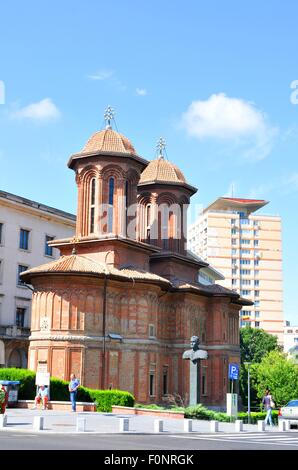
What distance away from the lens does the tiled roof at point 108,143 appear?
47.5 m

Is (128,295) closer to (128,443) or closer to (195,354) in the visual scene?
(195,354)

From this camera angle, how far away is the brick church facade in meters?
41.4

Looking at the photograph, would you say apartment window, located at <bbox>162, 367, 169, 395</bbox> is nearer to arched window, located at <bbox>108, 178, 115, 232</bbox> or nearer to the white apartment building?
arched window, located at <bbox>108, 178, 115, 232</bbox>

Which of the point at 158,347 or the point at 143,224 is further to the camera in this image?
the point at 143,224

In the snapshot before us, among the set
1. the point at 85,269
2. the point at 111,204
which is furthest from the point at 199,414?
the point at 111,204

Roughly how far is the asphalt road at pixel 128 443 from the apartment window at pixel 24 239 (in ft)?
118

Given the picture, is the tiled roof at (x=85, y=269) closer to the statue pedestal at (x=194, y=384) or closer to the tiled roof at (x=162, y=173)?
the statue pedestal at (x=194, y=384)

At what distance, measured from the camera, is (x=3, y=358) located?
51.7 meters

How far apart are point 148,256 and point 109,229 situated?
3570 mm

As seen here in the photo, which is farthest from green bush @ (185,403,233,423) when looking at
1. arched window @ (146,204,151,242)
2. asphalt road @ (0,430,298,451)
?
arched window @ (146,204,151,242)

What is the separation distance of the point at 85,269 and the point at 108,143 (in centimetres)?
1050
